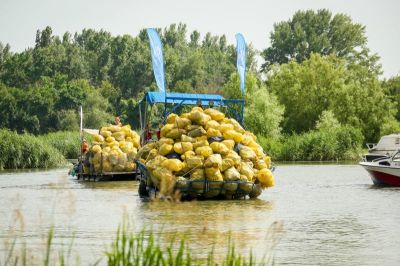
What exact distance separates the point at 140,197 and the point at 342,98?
53985 millimetres

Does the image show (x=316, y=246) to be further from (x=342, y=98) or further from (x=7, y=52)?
(x=7, y=52)

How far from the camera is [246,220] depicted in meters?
18.5

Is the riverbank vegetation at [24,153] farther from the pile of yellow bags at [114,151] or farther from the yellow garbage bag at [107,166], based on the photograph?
the yellow garbage bag at [107,166]

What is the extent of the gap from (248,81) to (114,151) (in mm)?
43630

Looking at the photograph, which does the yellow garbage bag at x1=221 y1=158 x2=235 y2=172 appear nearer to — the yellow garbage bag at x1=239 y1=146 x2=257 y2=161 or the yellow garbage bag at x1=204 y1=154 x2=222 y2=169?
the yellow garbage bag at x1=204 y1=154 x2=222 y2=169

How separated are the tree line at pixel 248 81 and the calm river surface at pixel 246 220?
45376 mm

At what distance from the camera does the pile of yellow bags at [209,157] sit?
2259cm

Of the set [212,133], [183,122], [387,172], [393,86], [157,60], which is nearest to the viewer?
[212,133]

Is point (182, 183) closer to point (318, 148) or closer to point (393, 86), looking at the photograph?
point (318, 148)

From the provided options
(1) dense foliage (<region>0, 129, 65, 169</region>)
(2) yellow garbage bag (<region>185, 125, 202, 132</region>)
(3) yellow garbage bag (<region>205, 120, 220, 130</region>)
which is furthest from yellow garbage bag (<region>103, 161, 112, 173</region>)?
(1) dense foliage (<region>0, 129, 65, 169</region>)

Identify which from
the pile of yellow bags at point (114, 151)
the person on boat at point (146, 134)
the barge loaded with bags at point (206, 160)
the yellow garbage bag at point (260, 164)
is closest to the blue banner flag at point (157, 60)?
the barge loaded with bags at point (206, 160)

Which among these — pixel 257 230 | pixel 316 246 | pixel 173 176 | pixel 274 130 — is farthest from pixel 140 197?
pixel 274 130

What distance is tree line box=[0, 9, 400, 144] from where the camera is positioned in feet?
249

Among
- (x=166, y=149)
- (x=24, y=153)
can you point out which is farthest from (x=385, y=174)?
(x=24, y=153)
